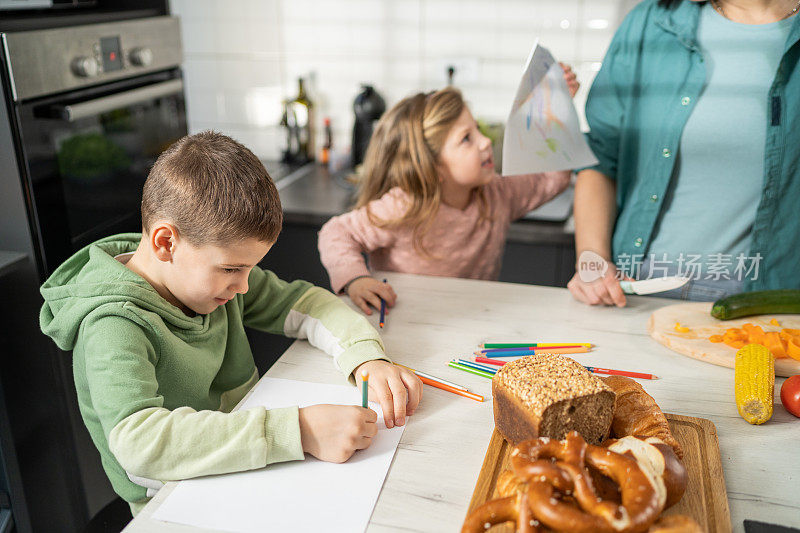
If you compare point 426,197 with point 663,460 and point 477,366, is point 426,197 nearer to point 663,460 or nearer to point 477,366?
point 477,366

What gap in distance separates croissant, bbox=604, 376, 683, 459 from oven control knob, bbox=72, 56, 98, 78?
1.50 meters

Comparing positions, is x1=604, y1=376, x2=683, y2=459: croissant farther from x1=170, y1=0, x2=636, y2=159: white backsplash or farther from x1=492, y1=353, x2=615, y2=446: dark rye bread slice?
x1=170, y1=0, x2=636, y2=159: white backsplash

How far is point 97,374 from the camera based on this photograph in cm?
94

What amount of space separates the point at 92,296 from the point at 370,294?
1.77 ft

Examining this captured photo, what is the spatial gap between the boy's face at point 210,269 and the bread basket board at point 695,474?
1.55 feet

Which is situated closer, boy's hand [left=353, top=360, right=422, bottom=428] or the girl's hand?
boy's hand [left=353, top=360, right=422, bottom=428]

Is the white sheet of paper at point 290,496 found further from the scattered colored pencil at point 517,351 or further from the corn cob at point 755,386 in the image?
the corn cob at point 755,386

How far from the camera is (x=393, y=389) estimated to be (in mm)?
1014

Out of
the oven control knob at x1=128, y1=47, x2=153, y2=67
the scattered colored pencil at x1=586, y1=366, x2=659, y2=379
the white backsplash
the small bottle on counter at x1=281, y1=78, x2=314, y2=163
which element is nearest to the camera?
the scattered colored pencil at x1=586, y1=366, x2=659, y2=379

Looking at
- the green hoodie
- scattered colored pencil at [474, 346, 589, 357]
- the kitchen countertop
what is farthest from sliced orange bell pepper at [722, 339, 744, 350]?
the kitchen countertop

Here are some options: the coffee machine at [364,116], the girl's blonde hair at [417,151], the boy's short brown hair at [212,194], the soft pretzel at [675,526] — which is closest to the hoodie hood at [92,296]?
the boy's short brown hair at [212,194]

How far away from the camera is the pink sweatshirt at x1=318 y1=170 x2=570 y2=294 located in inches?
65.1

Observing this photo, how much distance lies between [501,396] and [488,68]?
1850mm

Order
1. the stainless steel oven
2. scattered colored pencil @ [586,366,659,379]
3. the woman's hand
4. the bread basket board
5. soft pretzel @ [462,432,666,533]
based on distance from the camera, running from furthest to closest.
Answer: the stainless steel oven → the woman's hand → scattered colored pencil @ [586,366,659,379] → the bread basket board → soft pretzel @ [462,432,666,533]
